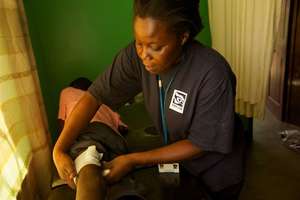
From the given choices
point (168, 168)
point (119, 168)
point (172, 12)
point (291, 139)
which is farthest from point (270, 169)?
point (172, 12)

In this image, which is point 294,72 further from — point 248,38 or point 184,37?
point 184,37

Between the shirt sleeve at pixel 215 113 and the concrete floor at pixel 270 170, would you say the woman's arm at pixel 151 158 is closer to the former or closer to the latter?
the shirt sleeve at pixel 215 113

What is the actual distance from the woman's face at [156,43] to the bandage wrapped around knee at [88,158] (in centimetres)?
32

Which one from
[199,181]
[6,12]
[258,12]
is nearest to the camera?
[199,181]

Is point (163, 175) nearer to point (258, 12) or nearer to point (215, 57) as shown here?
point (215, 57)

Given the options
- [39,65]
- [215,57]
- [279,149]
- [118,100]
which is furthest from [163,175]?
[279,149]

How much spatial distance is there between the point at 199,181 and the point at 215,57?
433mm

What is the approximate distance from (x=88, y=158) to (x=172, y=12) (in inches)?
19.6

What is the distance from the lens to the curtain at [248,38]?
178 centimetres

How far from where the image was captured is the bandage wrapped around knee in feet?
3.02

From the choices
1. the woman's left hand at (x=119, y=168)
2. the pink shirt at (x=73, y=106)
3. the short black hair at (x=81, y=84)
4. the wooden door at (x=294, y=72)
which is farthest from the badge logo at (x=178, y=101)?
the wooden door at (x=294, y=72)

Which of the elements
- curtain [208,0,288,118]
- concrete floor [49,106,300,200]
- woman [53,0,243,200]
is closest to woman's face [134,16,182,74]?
woman [53,0,243,200]

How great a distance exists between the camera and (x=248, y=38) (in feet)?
6.07

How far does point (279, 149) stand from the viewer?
2.41 metres
